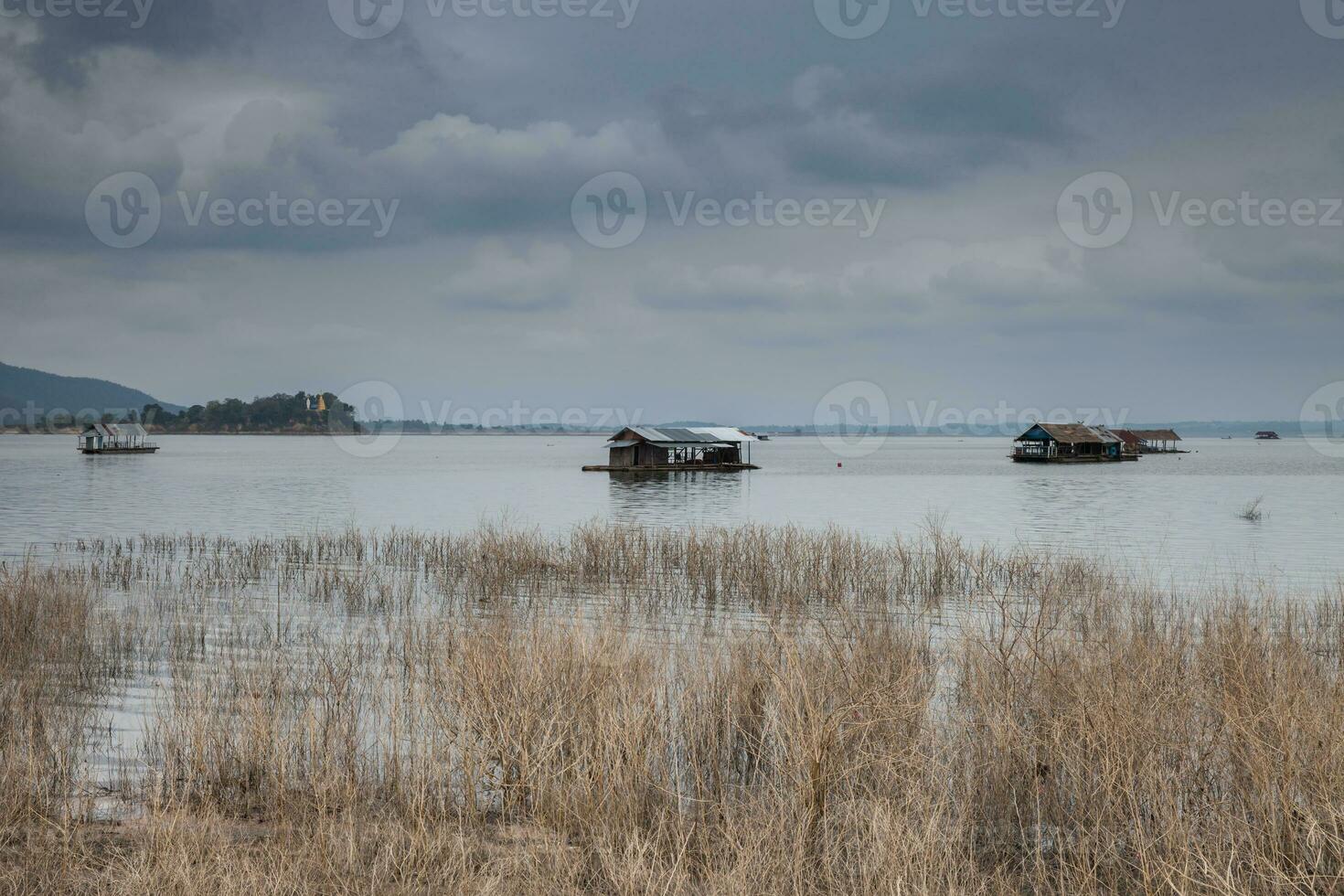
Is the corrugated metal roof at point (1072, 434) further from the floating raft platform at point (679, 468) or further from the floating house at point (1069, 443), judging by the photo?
the floating raft platform at point (679, 468)

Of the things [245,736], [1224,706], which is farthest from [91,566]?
[1224,706]

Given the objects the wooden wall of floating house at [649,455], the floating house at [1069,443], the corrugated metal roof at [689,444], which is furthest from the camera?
the floating house at [1069,443]

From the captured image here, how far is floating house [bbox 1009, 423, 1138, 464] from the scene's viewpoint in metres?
102

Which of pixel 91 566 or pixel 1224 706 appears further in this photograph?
pixel 91 566

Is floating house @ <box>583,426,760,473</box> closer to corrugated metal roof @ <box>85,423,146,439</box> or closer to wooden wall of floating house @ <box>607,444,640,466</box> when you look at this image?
wooden wall of floating house @ <box>607,444,640,466</box>

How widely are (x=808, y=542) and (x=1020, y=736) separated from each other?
1204 centimetres

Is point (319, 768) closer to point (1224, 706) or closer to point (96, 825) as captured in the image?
point (96, 825)

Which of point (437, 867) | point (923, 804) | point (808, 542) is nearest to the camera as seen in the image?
point (437, 867)

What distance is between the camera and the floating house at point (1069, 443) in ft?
333

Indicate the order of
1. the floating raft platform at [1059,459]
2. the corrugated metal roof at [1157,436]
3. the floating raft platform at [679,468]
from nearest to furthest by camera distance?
1. the floating raft platform at [679,468]
2. the floating raft platform at [1059,459]
3. the corrugated metal roof at [1157,436]

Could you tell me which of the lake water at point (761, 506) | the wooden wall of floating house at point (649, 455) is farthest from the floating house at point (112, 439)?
the wooden wall of floating house at point (649, 455)

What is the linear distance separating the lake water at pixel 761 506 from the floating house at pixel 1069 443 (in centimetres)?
1958

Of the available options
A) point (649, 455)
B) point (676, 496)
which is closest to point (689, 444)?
point (649, 455)

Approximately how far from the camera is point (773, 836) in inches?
204
